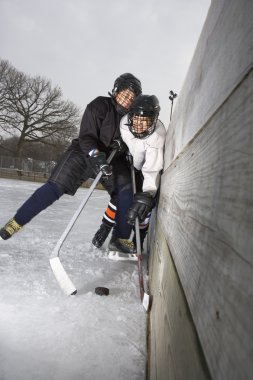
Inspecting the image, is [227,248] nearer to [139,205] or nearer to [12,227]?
[139,205]

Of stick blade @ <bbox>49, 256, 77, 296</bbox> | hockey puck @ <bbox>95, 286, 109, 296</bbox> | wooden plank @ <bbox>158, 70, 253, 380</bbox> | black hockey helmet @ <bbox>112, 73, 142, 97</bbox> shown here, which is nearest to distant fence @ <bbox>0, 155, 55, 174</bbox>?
black hockey helmet @ <bbox>112, 73, 142, 97</bbox>

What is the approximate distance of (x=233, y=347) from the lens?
0.32 meters

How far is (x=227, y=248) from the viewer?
15.5 inches

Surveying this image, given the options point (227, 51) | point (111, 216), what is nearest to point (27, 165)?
point (111, 216)

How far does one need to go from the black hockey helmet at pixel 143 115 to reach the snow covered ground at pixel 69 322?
0.99 meters

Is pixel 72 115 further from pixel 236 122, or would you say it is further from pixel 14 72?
pixel 236 122

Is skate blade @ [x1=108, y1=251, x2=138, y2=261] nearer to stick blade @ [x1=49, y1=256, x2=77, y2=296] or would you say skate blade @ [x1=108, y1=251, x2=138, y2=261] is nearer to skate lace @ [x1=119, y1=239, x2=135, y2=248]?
skate lace @ [x1=119, y1=239, x2=135, y2=248]

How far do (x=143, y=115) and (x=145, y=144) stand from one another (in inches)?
9.8

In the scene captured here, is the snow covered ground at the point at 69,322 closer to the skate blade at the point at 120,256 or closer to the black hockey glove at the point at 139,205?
the skate blade at the point at 120,256

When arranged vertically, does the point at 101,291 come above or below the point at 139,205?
below

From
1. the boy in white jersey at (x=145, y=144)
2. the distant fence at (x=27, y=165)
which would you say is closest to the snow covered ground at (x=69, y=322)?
the boy in white jersey at (x=145, y=144)

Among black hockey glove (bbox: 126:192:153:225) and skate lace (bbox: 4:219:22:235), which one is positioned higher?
black hockey glove (bbox: 126:192:153:225)

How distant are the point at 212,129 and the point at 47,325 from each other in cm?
100

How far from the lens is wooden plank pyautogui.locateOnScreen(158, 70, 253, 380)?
0.32m
